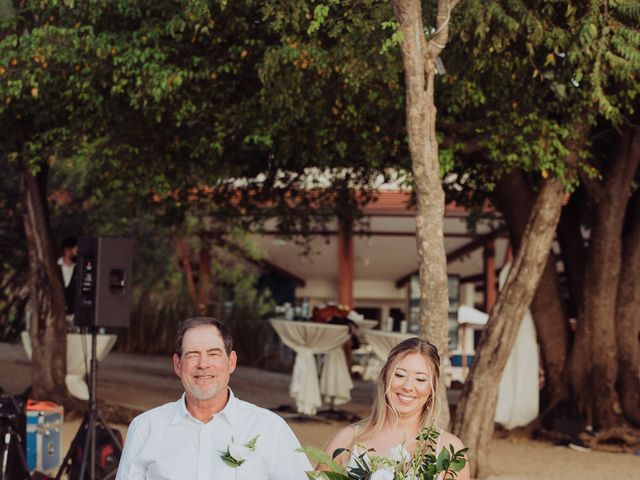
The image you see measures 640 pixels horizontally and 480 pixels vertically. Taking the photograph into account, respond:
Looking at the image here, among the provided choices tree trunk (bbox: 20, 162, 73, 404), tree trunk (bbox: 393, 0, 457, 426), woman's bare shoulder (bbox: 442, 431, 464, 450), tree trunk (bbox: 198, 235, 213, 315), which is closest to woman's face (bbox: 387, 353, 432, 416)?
woman's bare shoulder (bbox: 442, 431, 464, 450)

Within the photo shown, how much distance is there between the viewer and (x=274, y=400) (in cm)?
1370

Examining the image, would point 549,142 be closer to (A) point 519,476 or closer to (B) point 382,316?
(A) point 519,476

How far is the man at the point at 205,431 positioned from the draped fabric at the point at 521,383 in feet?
23.1

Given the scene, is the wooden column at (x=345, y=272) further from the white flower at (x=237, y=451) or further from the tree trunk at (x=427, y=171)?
the white flower at (x=237, y=451)

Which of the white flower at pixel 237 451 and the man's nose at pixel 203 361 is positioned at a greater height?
the man's nose at pixel 203 361

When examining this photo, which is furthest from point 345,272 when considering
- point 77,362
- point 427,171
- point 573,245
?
point 427,171

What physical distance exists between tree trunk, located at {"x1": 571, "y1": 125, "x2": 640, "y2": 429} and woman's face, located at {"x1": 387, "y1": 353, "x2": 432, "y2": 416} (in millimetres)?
6740

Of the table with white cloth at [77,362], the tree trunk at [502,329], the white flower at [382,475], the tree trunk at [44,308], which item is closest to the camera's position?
the white flower at [382,475]

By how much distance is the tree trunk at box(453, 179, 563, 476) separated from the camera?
8.43m

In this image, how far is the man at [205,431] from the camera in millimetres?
3260

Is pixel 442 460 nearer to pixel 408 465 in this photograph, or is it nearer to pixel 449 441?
pixel 408 465

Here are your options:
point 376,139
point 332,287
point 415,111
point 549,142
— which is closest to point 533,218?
point 549,142

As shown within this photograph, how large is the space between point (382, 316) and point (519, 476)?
16.6 metres

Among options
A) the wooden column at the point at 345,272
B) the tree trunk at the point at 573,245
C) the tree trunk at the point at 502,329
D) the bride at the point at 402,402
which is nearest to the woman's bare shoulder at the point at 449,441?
the bride at the point at 402,402
